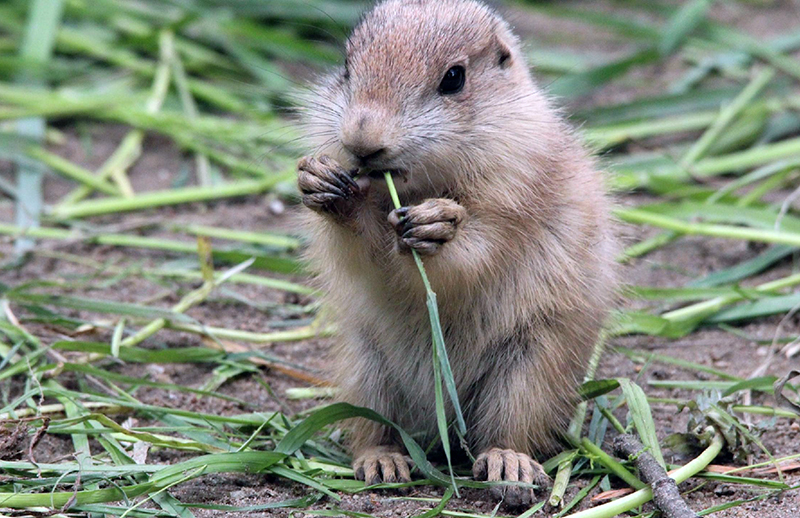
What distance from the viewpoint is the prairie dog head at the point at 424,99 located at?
4.35m

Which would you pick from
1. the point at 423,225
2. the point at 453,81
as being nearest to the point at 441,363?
the point at 423,225

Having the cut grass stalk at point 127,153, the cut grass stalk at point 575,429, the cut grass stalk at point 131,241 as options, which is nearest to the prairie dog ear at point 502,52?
the cut grass stalk at point 575,429

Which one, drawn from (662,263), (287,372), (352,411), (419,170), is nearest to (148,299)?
(287,372)

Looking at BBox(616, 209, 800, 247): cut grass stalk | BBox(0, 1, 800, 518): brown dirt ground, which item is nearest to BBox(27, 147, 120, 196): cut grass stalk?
BBox(0, 1, 800, 518): brown dirt ground

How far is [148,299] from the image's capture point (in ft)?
21.9

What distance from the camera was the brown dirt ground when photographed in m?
4.55

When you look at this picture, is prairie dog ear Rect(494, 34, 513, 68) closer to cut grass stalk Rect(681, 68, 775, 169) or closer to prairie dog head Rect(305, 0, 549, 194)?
prairie dog head Rect(305, 0, 549, 194)

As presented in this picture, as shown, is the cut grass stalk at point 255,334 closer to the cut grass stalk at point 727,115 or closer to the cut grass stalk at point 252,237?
the cut grass stalk at point 252,237

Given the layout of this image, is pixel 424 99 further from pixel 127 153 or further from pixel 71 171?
pixel 127 153

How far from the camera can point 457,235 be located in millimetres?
4547

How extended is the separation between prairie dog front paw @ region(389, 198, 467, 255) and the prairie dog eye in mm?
561

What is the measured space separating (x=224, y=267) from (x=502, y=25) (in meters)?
2.95

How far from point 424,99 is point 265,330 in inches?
101

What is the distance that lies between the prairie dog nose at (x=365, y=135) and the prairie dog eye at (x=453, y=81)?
1.59 ft
